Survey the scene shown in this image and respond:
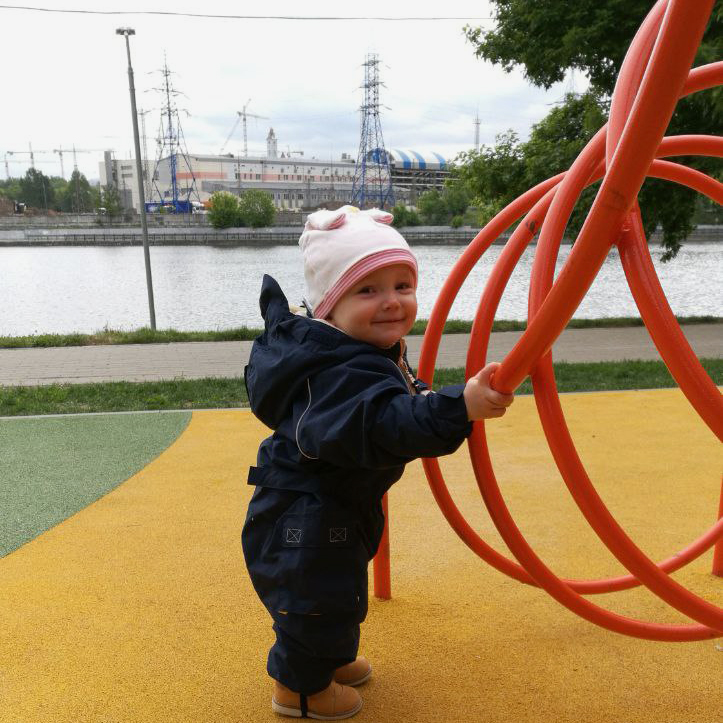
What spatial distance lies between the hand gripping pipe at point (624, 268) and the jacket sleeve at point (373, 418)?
16cm

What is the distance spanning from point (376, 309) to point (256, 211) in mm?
62760

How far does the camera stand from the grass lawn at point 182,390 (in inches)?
259

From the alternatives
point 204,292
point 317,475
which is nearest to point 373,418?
point 317,475

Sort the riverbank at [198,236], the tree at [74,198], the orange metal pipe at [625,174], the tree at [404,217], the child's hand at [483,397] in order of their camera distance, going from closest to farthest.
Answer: the orange metal pipe at [625,174] < the child's hand at [483,397] < the riverbank at [198,236] < the tree at [404,217] < the tree at [74,198]

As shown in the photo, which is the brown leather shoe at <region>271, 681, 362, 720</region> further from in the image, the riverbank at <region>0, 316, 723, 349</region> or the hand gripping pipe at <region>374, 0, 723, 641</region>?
the riverbank at <region>0, 316, 723, 349</region>

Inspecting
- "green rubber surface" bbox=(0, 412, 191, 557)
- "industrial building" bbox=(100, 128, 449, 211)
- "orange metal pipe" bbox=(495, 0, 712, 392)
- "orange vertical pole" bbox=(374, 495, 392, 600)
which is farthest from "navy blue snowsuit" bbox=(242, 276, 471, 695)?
"industrial building" bbox=(100, 128, 449, 211)

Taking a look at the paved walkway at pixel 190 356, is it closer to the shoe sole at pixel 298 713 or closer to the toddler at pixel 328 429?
Answer: the shoe sole at pixel 298 713

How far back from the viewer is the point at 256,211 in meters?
62.8

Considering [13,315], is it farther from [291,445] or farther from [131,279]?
[291,445]

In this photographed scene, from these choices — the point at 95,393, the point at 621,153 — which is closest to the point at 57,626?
the point at 621,153

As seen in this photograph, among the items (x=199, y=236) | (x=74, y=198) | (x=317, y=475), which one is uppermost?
(x=74, y=198)

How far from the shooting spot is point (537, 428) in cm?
552

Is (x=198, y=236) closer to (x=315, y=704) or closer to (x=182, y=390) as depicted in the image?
(x=182, y=390)

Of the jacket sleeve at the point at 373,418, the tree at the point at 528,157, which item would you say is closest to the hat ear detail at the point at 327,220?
the jacket sleeve at the point at 373,418
